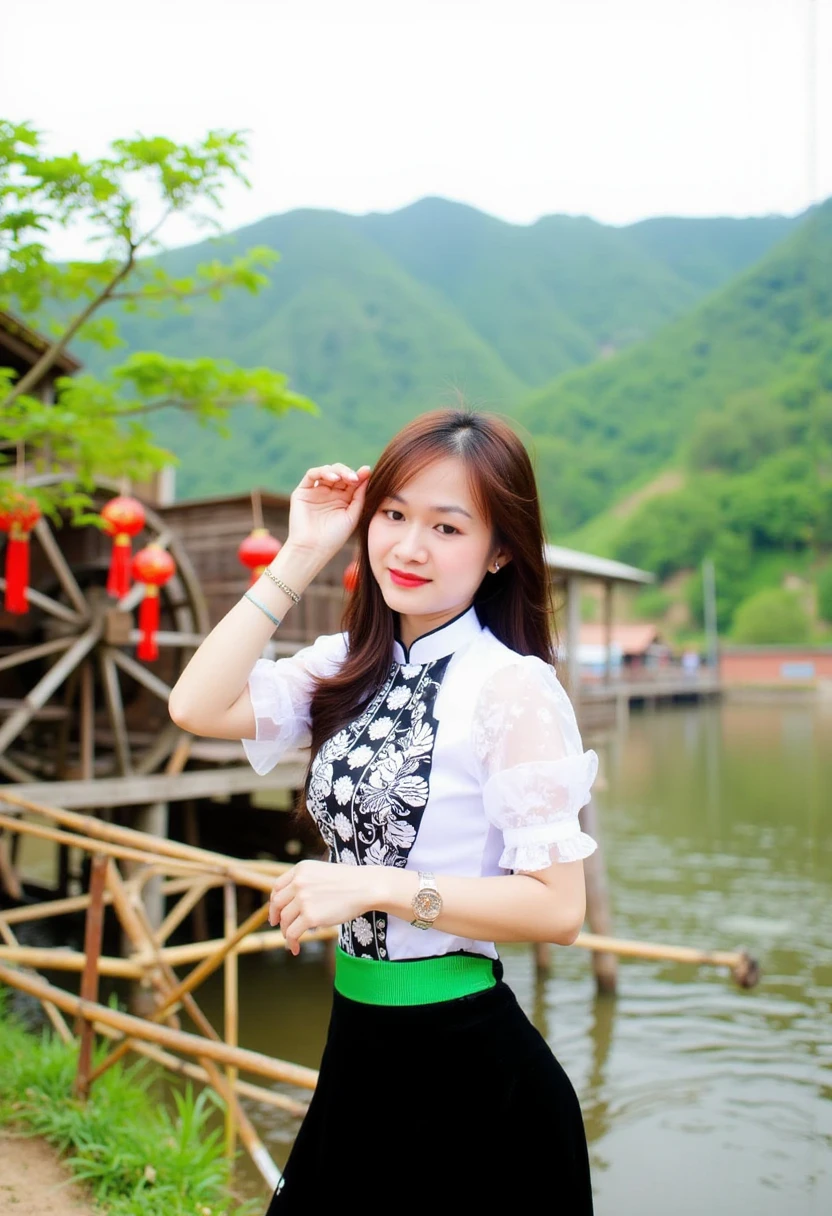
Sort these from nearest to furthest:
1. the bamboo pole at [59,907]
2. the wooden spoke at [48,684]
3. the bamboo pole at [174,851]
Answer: the bamboo pole at [174,851], the bamboo pole at [59,907], the wooden spoke at [48,684]

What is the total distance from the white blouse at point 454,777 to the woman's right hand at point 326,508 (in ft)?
0.82

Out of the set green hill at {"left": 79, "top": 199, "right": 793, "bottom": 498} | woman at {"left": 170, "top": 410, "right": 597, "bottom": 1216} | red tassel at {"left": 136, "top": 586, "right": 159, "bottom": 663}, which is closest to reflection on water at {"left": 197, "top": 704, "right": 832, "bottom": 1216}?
woman at {"left": 170, "top": 410, "right": 597, "bottom": 1216}

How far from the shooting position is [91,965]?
4043mm

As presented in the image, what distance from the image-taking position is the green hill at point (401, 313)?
66062 mm

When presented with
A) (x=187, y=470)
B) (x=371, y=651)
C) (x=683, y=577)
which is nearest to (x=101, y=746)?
(x=371, y=651)

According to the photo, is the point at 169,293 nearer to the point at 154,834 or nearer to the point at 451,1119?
the point at 154,834

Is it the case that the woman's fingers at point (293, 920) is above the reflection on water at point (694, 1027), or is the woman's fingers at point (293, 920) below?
above

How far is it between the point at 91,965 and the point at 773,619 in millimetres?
46651

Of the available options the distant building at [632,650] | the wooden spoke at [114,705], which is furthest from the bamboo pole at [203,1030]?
the distant building at [632,650]

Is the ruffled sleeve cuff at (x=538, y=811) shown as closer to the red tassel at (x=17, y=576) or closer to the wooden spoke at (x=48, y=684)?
the red tassel at (x=17, y=576)

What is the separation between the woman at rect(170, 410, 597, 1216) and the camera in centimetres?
152

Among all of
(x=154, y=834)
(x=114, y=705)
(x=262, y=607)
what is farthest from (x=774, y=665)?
(x=262, y=607)

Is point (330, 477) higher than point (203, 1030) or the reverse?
higher

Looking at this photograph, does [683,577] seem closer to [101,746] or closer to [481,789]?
[101,746]
